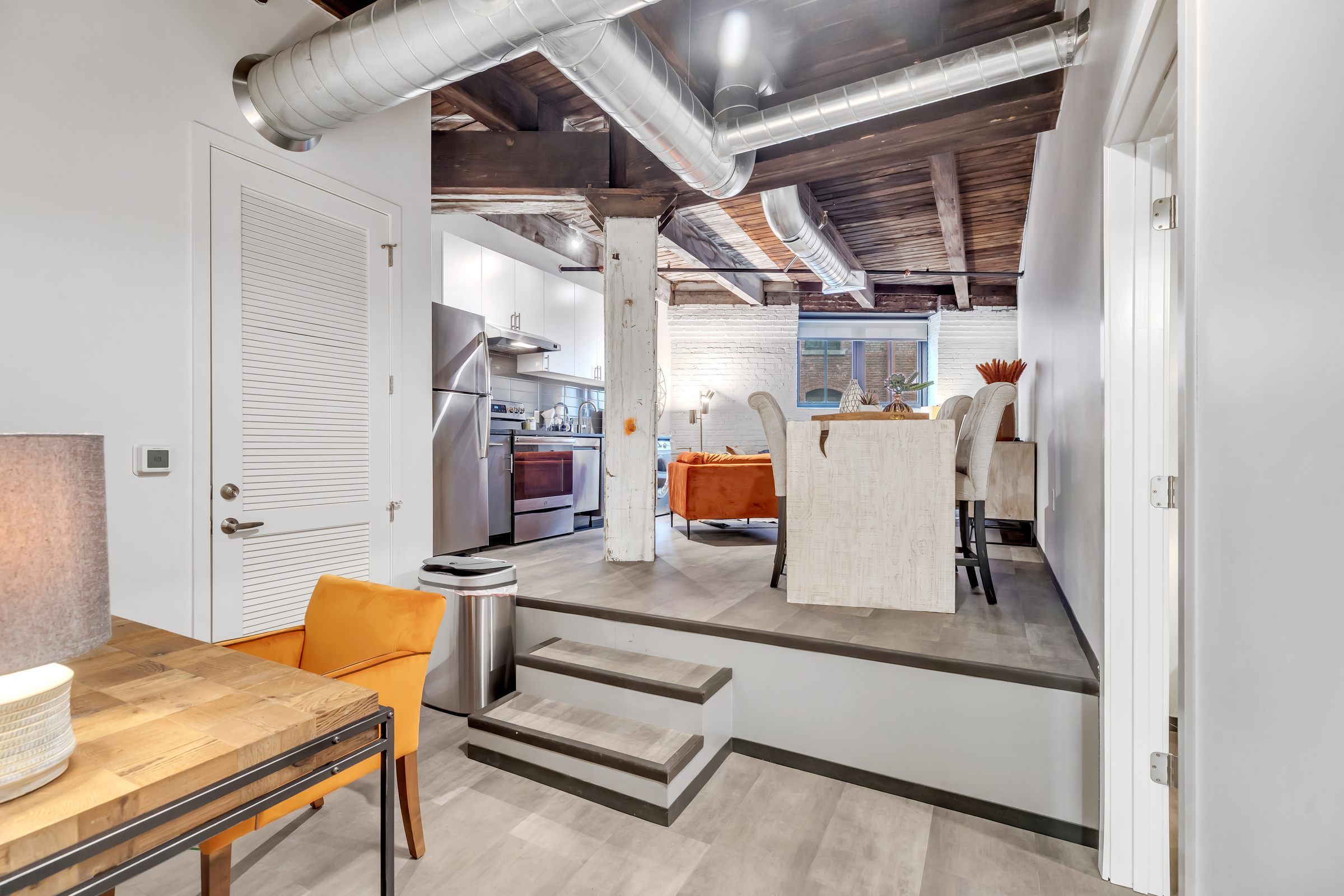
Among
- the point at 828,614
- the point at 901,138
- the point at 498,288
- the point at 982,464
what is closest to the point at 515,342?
the point at 498,288

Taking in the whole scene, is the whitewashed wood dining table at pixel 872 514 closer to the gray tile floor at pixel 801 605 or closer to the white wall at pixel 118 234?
the gray tile floor at pixel 801 605

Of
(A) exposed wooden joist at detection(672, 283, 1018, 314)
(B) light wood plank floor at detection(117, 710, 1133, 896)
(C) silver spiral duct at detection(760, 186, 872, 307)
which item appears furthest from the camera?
(A) exposed wooden joist at detection(672, 283, 1018, 314)

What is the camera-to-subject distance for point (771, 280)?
862 centimetres

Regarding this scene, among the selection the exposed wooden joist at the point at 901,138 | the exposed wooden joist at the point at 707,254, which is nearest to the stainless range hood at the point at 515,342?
the exposed wooden joist at the point at 707,254

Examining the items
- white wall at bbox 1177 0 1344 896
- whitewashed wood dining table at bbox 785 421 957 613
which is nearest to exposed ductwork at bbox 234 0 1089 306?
whitewashed wood dining table at bbox 785 421 957 613

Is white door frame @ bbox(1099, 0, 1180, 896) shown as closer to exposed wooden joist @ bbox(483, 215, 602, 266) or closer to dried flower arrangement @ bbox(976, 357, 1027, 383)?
dried flower arrangement @ bbox(976, 357, 1027, 383)

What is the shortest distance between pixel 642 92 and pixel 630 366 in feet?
5.20

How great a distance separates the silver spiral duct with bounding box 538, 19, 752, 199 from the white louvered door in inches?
43.2

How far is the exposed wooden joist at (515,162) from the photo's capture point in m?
3.73

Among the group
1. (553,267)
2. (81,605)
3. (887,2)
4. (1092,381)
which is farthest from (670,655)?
(553,267)

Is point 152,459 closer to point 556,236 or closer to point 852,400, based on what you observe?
point 852,400

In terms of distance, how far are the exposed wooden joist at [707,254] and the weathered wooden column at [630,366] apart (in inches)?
52.3

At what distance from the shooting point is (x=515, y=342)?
17.1ft

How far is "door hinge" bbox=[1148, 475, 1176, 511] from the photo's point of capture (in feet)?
4.95
